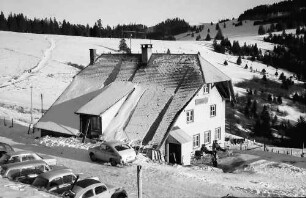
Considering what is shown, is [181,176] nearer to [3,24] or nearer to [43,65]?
[43,65]

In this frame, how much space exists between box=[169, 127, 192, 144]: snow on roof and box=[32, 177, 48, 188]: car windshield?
41.3 ft

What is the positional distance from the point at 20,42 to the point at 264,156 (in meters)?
90.2

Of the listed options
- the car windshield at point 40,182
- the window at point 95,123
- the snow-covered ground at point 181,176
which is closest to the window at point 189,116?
the snow-covered ground at point 181,176

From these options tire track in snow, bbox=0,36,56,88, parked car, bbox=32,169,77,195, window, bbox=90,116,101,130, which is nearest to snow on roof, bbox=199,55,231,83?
window, bbox=90,116,101,130

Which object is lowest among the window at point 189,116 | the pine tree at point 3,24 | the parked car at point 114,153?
the parked car at point 114,153

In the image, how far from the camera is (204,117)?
3189 centimetres

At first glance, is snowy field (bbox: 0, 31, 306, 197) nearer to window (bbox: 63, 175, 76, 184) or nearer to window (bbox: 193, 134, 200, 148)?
window (bbox: 63, 175, 76, 184)

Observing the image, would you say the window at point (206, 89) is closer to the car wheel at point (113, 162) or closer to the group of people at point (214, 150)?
the group of people at point (214, 150)

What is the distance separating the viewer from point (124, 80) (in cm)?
3288

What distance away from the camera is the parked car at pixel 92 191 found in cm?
1508

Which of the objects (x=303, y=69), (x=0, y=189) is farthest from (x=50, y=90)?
(x=303, y=69)

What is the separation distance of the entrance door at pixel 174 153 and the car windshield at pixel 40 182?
1271cm

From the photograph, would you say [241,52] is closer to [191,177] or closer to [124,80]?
[124,80]

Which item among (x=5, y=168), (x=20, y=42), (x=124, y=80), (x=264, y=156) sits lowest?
(x=264, y=156)
